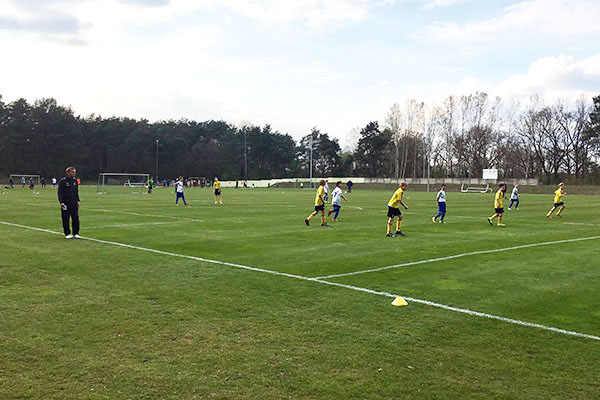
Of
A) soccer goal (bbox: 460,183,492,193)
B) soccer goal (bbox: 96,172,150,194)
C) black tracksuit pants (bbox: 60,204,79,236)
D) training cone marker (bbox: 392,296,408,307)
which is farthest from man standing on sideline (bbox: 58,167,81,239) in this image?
soccer goal (bbox: 460,183,492,193)

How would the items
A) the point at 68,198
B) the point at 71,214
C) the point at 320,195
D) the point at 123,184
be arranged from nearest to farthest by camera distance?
the point at 68,198
the point at 71,214
the point at 320,195
the point at 123,184

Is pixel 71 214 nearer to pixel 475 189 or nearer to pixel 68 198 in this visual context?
pixel 68 198

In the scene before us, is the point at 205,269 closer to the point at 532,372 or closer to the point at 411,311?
the point at 411,311

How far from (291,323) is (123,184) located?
196 feet

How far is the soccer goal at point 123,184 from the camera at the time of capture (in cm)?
5791

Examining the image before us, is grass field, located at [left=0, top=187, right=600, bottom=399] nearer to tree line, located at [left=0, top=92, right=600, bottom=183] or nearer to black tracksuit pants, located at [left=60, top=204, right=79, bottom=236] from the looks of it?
black tracksuit pants, located at [left=60, top=204, right=79, bottom=236]

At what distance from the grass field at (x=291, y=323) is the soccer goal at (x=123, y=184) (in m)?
46.7

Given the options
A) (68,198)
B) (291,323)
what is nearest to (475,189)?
(68,198)

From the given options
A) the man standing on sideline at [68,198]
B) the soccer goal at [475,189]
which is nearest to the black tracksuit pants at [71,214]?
the man standing on sideline at [68,198]

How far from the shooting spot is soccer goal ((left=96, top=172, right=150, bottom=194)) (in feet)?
190

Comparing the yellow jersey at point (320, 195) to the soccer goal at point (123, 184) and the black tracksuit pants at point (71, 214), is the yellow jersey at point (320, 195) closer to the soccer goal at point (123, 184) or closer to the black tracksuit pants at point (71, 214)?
the black tracksuit pants at point (71, 214)

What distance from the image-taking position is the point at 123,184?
2437 inches

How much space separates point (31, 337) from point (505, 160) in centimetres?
10043

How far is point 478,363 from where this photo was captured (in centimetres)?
519
